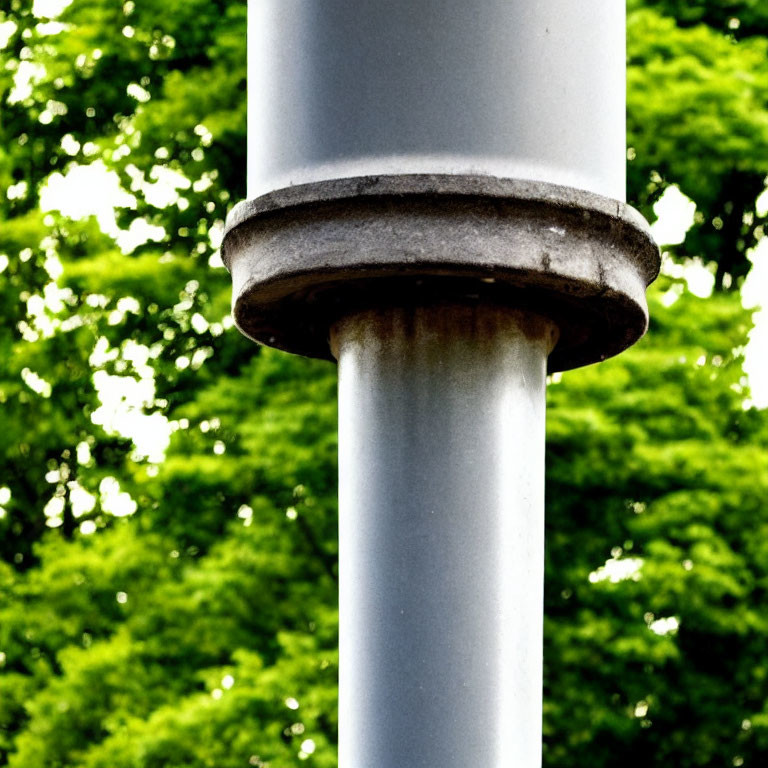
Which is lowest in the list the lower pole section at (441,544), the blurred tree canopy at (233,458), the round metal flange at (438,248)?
the lower pole section at (441,544)

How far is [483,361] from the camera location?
6.94 ft

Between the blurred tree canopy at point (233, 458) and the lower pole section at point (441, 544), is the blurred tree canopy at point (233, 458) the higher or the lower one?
the higher one

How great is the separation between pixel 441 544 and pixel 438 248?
0.45 meters

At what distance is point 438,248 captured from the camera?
6.59 feet

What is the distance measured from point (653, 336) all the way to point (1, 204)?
5.53 m

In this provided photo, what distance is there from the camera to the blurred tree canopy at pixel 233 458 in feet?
27.9

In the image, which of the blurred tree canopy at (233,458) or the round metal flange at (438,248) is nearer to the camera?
the round metal flange at (438,248)

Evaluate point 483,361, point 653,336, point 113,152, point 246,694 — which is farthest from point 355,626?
point 113,152

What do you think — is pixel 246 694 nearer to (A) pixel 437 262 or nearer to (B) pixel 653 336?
(B) pixel 653 336

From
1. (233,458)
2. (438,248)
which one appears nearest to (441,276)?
(438,248)

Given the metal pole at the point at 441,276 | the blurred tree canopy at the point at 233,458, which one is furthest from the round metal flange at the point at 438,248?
the blurred tree canopy at the point at 233,458

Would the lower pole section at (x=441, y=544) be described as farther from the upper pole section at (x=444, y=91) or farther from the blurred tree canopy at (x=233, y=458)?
the blurred tree canopy at (x=233, y=458)

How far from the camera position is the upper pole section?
6.66 feet

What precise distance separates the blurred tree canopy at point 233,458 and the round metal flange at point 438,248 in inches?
244
